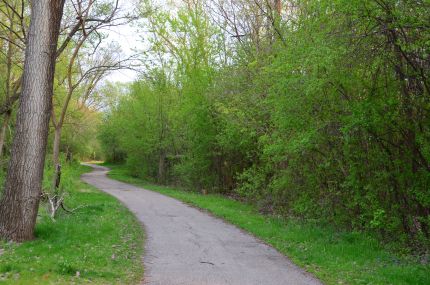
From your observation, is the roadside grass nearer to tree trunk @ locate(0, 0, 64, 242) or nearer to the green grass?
tree trunk @ locate(0, 0, 64, 242)

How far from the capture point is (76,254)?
8.06m

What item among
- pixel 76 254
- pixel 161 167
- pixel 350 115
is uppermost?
pixel 350 115

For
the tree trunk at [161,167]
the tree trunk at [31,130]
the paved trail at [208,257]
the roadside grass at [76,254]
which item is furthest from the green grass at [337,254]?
the tree trunk at [161,167]

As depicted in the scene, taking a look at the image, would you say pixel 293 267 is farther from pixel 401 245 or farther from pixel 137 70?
pixel 137 70

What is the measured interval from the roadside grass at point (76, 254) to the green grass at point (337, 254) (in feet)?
10.8

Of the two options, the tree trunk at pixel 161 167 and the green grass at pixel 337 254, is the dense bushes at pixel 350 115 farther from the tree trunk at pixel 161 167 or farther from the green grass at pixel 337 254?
the tree trunk at pixel 161 167

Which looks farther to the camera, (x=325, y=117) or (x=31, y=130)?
(x=325, y=117)

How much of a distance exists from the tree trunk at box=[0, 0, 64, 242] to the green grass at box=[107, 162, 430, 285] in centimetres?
569

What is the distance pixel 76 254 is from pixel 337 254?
534 cm

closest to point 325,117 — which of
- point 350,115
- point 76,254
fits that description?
point 350,115

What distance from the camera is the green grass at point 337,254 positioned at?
7.50m

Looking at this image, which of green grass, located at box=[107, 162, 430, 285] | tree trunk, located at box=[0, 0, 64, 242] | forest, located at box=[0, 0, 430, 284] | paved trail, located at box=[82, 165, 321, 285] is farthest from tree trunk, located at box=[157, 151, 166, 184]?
tree trunk, located at box=[0, 0, 64, 242]

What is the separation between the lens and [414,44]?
8688 millimetres

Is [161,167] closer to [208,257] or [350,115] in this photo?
[350,115]
